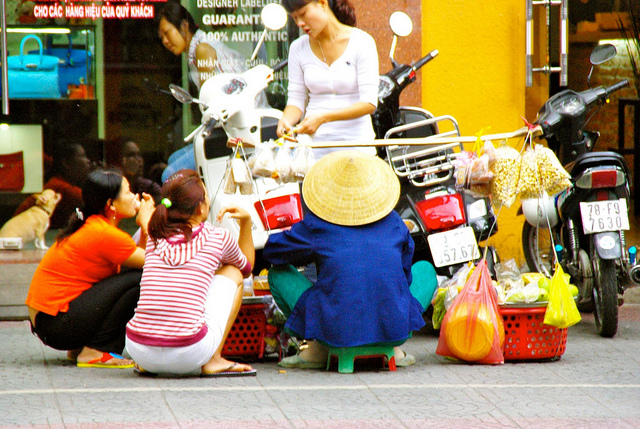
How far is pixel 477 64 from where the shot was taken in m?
7.78

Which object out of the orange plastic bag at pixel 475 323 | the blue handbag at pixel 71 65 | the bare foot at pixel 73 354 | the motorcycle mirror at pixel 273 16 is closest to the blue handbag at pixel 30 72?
the blue handbag at pixel 71 65

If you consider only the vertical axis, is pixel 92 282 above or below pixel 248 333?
above

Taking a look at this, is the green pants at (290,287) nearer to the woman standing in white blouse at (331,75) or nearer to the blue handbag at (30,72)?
the woman standing in white blouse at (331,75)

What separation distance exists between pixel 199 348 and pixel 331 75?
2098 mm

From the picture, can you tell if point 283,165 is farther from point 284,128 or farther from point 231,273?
point 231,273

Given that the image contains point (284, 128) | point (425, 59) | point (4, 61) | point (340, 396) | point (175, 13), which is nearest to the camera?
point (340, 396)

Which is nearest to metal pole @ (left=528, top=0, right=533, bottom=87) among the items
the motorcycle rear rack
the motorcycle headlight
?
the motorcycle rear rack

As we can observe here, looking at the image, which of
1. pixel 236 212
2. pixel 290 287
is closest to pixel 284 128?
pixel 236 212

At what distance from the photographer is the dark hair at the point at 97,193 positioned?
5.46 meters

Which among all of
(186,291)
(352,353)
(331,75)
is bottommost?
(352,353)

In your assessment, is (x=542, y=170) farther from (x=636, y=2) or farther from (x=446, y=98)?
(x=636, y=2)

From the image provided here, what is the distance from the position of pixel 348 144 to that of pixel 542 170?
111 centimetres

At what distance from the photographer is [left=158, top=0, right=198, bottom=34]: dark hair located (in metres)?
7.50

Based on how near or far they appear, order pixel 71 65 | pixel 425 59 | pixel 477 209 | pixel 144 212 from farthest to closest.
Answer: pixel 71 65 → pixel 425 59 → pixel 477 209 → pixel 144 212
